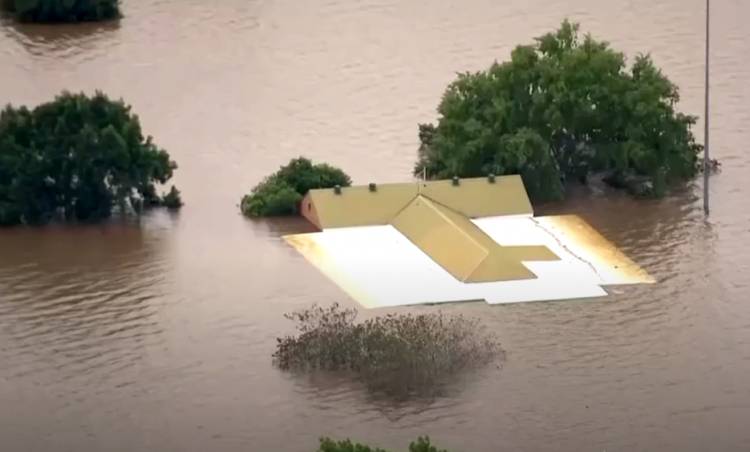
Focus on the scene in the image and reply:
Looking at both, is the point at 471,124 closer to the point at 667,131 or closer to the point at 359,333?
the point at 667,131

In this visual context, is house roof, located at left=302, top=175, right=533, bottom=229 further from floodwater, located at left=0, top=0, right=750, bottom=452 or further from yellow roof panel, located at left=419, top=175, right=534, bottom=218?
floodwater, located at left=0, top=0, right=750, bottom=452

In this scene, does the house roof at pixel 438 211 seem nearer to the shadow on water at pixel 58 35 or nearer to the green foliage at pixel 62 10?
the shadow on water at pixel 58 35

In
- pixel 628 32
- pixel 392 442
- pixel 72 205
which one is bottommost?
pixel 392 442

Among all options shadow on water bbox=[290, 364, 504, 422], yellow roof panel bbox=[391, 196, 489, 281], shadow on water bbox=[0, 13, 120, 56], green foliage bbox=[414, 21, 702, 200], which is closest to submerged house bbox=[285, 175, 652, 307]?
yellow roof panel bbox=[391, 196, 489, 281]

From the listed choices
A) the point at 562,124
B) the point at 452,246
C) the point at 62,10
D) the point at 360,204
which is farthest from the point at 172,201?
the point at 62,10

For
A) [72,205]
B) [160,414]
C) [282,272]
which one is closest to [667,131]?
[282,272]
